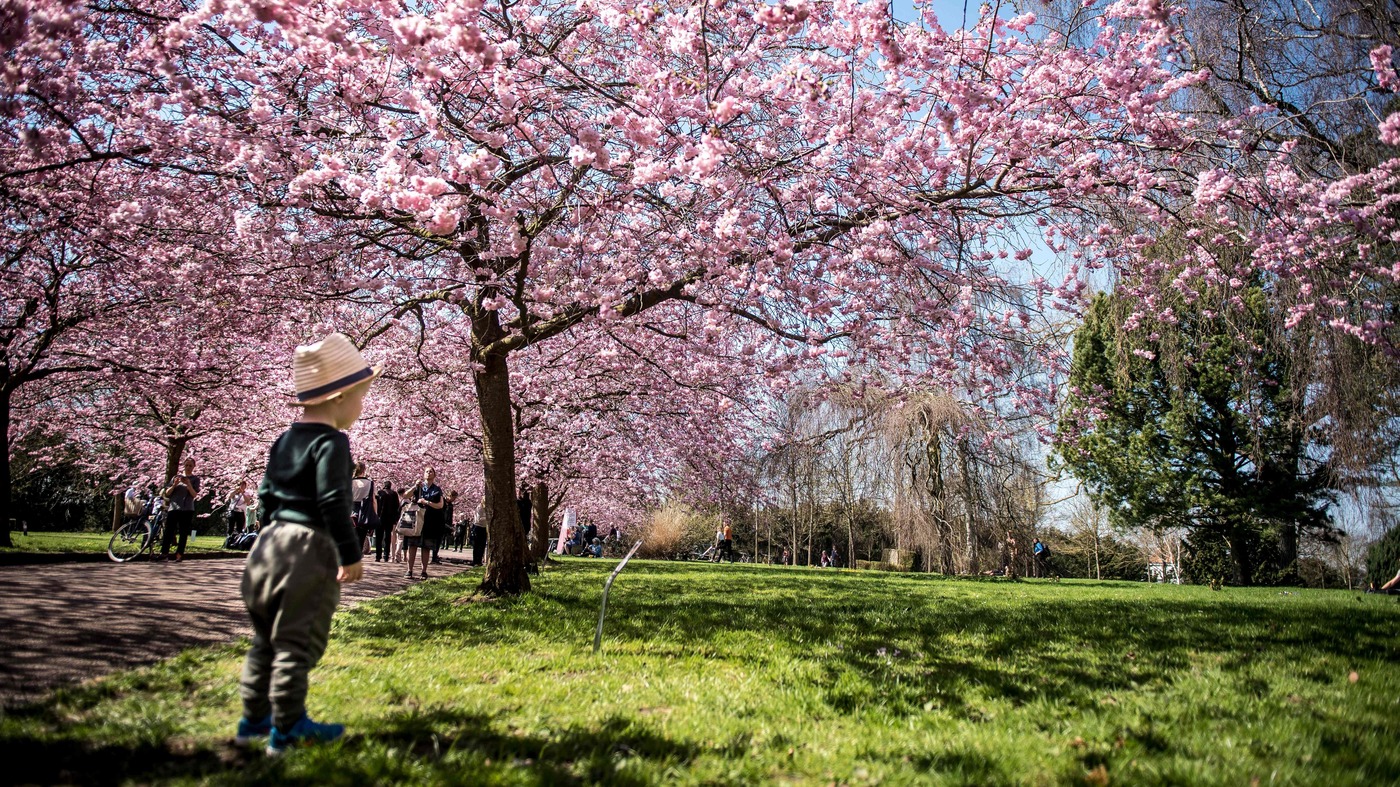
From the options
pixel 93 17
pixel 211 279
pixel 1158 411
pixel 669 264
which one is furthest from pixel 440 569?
Result: pixel 1158 411

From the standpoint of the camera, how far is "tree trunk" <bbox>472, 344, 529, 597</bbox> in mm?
9375

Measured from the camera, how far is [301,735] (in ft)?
9.83

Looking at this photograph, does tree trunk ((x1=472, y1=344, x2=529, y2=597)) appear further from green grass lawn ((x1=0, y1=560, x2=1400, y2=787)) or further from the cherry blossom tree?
green grass lawn ((x1=0, y1=560, x2=1400, y2=787))

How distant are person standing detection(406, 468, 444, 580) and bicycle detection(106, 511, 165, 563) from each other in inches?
178

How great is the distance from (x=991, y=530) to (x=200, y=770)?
21.5m

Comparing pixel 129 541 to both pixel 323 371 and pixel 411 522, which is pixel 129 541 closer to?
pixel 411 522

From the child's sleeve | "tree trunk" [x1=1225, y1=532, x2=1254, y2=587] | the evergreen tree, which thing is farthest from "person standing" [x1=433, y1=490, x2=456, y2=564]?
"tree trunk" [x1=1225, y1=532, x2=1254, y2=587]

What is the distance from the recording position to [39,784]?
251cm

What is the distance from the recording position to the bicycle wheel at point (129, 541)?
1262 cm

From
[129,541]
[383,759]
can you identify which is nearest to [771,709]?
[383,759]

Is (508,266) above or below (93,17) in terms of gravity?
below

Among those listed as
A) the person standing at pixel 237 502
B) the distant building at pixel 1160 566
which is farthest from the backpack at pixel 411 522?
the distant building at pixel 1160 566

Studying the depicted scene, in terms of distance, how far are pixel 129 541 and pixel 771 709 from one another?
15043 millimetres

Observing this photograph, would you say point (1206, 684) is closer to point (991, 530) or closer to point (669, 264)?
point (669, 264)
